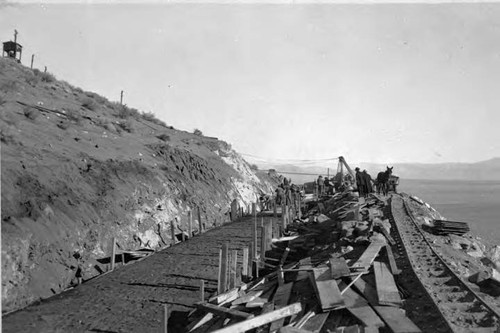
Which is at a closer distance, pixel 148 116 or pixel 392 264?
pixel 392 264

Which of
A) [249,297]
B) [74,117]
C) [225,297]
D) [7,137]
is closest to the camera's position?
[225,297]

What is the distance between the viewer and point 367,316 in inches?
298

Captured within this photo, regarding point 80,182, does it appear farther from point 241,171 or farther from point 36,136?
point 241,171

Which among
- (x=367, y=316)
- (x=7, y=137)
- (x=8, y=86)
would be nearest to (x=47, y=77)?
(x=8, y=86)

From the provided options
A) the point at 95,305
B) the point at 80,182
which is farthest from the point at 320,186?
the point at 95,305

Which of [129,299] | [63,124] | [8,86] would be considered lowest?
[129,299]

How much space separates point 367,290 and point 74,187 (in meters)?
13.5

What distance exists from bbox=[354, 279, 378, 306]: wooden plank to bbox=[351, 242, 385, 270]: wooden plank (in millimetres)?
737

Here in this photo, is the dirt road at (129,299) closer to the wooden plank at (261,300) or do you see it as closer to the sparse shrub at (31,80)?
the wooden plank at (261,300)

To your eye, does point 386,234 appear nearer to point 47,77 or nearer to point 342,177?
point 342,177

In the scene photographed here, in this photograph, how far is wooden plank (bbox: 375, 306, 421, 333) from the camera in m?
6.93

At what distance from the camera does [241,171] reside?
149 ft

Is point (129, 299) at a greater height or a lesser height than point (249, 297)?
lesser

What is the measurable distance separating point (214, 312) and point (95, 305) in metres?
4.74
